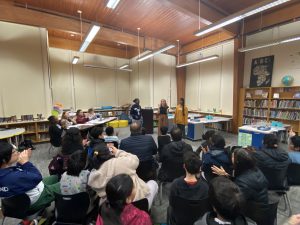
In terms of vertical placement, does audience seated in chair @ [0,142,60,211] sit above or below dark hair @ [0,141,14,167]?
below

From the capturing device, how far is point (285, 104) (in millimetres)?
5602

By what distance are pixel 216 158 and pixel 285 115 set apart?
502cm

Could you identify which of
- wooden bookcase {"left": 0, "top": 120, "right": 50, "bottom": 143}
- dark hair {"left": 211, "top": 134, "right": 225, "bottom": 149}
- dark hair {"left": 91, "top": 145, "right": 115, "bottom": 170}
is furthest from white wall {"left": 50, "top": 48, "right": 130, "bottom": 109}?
dark hair {"left": 211, "top": 134, "right": 225, "bottom": 149}

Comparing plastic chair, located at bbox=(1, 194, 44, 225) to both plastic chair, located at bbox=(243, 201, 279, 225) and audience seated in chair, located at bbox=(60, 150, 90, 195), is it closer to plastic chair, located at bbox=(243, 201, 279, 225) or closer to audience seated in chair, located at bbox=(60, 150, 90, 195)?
audience seated in chair, located at bbox=(60, 150, 90, 195)

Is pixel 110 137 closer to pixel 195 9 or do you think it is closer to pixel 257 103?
pixel 195 9

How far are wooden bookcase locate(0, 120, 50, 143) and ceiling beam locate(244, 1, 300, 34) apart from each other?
815 cm

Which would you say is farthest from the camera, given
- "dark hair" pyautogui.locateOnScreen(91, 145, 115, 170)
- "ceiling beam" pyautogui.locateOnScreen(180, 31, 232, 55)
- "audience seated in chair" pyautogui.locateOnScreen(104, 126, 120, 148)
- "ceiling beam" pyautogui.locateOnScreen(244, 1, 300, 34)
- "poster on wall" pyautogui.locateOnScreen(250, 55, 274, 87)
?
"ceiling beam" pyautogui.locateOnScreen(180, 31, 232, 55)

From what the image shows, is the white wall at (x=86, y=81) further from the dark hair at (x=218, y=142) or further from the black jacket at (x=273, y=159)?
the black jacket at (x=273, y=159)

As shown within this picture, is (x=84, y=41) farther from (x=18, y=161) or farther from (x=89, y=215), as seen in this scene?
(x=89, y=215)

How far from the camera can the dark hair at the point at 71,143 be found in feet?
9.69

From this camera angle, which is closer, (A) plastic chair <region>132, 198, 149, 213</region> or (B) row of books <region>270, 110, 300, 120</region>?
(A) plastic chair <region>132, 198, 149, 213</region>

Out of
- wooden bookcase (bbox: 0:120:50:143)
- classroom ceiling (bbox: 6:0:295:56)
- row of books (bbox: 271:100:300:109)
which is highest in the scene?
classroom ceiling (bbox: 6:0:295:56)

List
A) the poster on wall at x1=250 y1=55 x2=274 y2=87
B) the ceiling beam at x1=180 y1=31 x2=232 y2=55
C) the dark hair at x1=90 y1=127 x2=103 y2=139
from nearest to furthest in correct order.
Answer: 1. the dark hair at x1=90 y1=127 x2=103 y2=139
2. the poster on wall at x1=250 y1=55 x2=274 y2=87
3. the ceiling beam at x1=180 y1=31 x2=232 y2=55

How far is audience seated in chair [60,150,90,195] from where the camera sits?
5.33 feet
